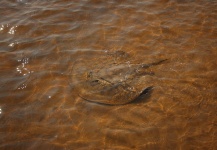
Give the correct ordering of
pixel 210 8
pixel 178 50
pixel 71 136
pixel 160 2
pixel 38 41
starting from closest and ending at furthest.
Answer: pixel 71 136, pixel 178 50, pixel 38 41, pixel 210 8, pixel 160 2

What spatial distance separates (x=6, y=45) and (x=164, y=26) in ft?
14.4

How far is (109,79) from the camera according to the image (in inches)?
183

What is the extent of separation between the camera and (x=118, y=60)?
5.43 m

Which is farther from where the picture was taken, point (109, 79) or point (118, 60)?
point (118, 60)

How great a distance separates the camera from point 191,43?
5.95 metres

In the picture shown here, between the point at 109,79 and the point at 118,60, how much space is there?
35.8 inches

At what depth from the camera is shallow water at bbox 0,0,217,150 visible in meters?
4.07

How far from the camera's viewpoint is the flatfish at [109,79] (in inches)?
177

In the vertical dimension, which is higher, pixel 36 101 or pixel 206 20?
pixel 206 20

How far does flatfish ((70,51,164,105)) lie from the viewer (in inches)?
177

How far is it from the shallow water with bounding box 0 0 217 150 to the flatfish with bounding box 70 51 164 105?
148 millimetres

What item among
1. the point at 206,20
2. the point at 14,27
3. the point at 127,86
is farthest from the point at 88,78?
the point at 206,20

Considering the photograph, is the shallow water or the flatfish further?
the flatfish

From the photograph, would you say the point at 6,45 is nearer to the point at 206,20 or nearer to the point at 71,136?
the point at 71,136
